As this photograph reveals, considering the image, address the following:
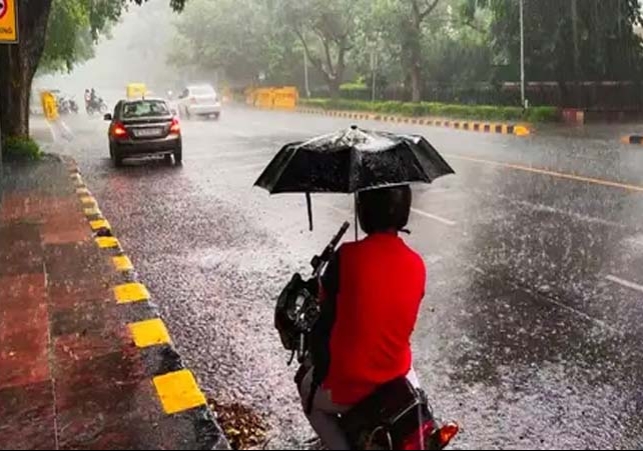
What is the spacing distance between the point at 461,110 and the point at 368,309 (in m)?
25.7

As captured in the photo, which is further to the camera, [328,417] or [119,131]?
[119,131]

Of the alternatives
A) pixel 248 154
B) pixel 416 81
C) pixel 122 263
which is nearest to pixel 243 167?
pixel 248 154

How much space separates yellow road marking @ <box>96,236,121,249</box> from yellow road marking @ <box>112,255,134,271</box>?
55cm

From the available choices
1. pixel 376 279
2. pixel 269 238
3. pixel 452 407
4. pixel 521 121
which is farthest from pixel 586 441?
pixel 521 121

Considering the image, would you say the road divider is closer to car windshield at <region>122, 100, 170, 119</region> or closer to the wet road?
the wet road

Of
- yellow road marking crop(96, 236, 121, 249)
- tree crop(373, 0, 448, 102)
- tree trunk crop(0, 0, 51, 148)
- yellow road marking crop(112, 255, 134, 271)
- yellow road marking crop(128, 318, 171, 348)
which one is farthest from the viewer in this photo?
tree crop(373, 0, 448, 102)

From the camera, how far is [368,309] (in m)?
2.77

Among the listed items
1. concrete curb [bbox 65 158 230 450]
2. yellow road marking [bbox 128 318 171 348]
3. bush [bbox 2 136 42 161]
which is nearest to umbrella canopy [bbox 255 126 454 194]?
concrete curb [bbox 65 158 230 450]

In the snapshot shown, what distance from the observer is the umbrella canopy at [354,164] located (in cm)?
291

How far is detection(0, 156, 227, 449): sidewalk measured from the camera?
3.50 metres

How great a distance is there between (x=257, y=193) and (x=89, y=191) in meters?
2.96

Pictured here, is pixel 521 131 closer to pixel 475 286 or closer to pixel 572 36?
pixel 572 36

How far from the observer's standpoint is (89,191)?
40.6 feet

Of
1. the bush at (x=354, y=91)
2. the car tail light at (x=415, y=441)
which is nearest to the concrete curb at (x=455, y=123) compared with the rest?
the bush at (x=354, y=91)
